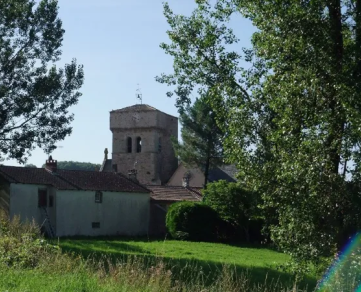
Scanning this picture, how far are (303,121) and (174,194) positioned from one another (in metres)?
36.8

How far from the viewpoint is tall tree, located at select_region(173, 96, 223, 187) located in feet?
187

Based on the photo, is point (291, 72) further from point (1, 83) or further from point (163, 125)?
point (163, 125)

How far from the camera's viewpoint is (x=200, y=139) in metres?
57.3

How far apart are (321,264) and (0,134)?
16.3m

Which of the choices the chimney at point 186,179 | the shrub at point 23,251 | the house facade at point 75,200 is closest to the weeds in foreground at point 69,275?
the shrub at point 23,251

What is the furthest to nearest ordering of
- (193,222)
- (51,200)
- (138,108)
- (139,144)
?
1. (138,108)
2. (139,144)
3. (51,200)
4. (193,222)

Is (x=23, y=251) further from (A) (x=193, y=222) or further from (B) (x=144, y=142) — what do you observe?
(B) (x=144, y=142)

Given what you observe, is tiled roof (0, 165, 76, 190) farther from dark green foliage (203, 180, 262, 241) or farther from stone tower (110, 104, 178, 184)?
stone tower (110, 104, 178, 184)

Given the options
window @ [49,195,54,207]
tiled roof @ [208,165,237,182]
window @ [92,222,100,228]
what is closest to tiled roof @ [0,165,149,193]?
window @ [49,195,54,207]

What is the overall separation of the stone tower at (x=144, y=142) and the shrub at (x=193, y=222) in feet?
94.6

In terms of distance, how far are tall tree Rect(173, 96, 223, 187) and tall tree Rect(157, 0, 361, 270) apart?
39.8 metres

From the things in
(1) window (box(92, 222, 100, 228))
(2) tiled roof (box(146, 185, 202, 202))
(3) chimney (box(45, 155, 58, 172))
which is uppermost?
(3) chimney (box(45, 155, 58, 172))

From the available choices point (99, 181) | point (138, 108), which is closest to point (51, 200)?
point (99, 181)

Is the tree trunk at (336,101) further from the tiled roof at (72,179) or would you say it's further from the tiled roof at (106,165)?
the tiled roof at (106,165)
